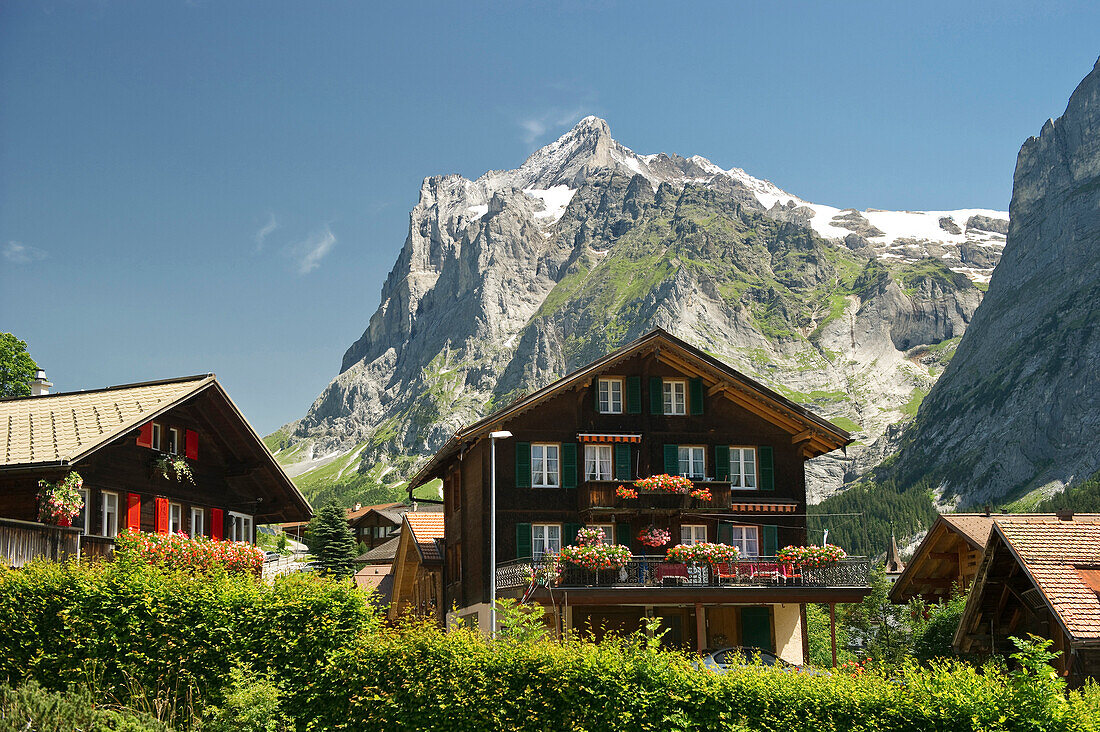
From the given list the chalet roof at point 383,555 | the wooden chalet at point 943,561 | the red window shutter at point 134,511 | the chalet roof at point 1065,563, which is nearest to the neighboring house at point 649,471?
the wooden chalet at point 943,561

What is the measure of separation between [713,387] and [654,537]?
8122 mm

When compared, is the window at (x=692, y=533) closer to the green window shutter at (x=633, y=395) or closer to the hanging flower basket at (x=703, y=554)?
the hanging flower basket at (x=703, y=554)

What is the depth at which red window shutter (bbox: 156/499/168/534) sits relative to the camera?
30.7 metres

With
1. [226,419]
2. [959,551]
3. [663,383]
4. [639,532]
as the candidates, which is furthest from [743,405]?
[226,419]

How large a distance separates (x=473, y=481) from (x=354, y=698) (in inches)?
1059

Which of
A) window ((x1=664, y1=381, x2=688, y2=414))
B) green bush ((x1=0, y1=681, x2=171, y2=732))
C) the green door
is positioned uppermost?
window ((x1=664, y1=381, x2=688, y2=414))

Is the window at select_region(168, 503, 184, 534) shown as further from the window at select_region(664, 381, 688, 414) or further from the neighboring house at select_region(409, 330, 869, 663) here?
the window at select_region(664, 381, 688, 414)

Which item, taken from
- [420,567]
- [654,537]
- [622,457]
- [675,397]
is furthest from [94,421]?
[420,567]

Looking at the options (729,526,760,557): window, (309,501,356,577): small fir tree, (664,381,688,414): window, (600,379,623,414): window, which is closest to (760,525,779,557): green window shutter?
(729,526,760,557): window

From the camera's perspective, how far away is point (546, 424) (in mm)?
43531

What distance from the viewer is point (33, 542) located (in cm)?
2225

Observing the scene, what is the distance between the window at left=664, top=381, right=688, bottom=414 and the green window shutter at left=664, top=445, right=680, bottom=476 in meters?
1.62

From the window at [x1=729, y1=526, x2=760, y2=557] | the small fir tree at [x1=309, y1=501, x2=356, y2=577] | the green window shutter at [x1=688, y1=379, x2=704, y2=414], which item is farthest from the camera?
the small fir tree at [x1=309, y1=501, x2=356, y2=577]

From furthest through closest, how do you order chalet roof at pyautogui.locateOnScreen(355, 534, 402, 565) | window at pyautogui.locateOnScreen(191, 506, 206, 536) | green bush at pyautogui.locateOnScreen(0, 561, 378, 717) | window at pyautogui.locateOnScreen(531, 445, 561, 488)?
chalet roof at pyautogui.locateOnScreen(355, 534, 402, 565) < window at pyautogui.locateOnScreen(531, 445, 561, 488) < window at pyautogui.locateOnScreen(191, 506, 206, 536) < green bush at pyautogui.locateOnScreen(0, 561, 378, 717)
